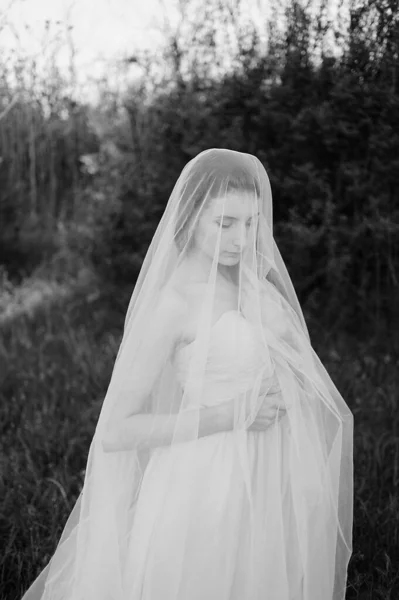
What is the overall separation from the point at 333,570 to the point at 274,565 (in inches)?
9.7

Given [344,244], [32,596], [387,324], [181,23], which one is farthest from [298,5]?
[32,596]

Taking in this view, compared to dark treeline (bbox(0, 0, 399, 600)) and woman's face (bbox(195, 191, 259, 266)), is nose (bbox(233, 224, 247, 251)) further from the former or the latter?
dark treeline (bbox(0, 0, 399, 600))

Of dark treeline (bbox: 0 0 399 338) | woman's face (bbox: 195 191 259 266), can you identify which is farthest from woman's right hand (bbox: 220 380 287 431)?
dark treeline (bbox: 0 0 399 338)

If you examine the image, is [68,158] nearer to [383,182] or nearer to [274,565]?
[383,182]

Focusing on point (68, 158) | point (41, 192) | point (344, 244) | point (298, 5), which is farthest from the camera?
point (41, 192)

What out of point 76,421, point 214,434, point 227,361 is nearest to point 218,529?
point 214,434

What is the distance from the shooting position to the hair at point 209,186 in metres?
1.91

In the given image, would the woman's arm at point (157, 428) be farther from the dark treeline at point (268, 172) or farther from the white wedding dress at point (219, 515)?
the dark treeline at point (268, 172)

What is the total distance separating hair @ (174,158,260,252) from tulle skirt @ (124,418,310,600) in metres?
0.67

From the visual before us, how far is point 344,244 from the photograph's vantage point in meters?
4.88

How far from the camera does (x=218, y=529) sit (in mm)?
1896

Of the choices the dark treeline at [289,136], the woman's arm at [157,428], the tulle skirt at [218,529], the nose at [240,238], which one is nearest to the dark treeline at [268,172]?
the dark treeline at [289,136]

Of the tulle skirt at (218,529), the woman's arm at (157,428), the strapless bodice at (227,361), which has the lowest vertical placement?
the tulle skirt at (218,529)

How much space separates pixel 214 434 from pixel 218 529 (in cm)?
28
